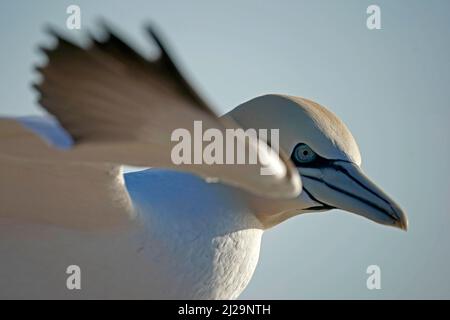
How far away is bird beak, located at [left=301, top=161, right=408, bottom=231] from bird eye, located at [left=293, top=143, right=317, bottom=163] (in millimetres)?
66

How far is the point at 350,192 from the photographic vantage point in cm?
629

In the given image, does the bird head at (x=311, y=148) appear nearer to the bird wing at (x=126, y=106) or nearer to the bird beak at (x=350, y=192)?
the bird beak at (x=350, y=192)

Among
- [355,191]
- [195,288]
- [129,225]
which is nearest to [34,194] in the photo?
[129,225]

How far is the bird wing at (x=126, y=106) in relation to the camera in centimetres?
330

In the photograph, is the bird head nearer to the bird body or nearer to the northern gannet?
the northern gannet

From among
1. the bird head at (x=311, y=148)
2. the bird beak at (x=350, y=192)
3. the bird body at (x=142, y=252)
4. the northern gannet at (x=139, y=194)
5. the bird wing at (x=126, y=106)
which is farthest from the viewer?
the bird head at (x=311, y=148)

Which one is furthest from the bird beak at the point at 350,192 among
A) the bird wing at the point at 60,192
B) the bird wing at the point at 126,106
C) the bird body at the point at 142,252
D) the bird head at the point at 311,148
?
the bird wing at the point at 126,106

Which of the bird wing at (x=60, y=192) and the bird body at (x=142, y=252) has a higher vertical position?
the bird wing at (x=60, y=192)

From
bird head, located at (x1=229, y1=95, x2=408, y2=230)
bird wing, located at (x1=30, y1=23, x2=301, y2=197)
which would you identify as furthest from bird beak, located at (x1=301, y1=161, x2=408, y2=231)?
bird wing, located at (x1=30, y1=23, x2=301, y2=197)

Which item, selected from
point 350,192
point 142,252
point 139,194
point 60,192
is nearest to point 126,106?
point 60,192

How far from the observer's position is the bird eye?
21.3ft
